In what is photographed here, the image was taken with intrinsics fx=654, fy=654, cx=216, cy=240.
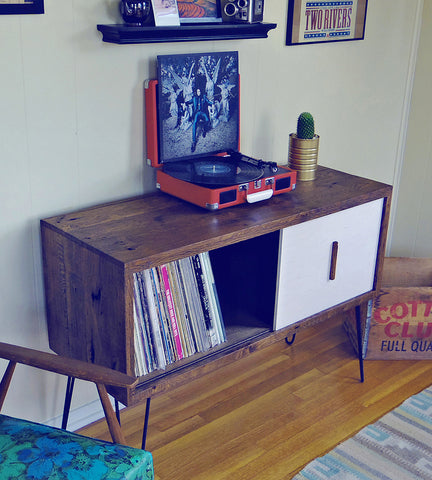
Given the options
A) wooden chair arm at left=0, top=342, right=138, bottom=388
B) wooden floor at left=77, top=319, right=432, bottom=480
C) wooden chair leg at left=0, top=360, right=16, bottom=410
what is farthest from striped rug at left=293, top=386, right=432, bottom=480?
wooden chair leg at left=0, top=360, right=16, bottom=410

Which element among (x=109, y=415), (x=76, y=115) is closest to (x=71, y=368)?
(x=109, y=415)

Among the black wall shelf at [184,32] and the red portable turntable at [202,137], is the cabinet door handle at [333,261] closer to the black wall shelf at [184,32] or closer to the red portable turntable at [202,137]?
the red portable turntable at [202,137]

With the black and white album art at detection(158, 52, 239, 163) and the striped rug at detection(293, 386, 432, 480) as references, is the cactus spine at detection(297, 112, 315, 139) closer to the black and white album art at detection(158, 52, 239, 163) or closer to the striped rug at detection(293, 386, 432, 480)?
the black and white album art at detection(158, 52, 239, 163)

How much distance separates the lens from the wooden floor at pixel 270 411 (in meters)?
1.97

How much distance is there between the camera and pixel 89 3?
1.72 m

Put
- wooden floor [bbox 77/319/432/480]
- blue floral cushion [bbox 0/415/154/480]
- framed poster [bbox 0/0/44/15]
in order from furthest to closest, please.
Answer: wooden floor [bbox 77/319/432/480], framed poster [bbox 0/0/44/15], blue floral cushion [bbox 0/415/154/480]

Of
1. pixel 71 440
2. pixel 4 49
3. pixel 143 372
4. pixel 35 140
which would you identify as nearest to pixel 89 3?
pixel 4 49

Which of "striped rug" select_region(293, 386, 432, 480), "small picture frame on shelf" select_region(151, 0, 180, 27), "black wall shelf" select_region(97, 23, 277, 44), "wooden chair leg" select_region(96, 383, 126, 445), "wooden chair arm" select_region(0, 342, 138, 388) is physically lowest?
"striped rug" select_region(293, 386, 432, 480)

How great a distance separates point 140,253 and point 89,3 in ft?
2.26

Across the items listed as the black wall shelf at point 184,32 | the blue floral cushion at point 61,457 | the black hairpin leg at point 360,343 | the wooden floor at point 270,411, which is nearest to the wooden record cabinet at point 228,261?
the black hairpin leg at point 360,343

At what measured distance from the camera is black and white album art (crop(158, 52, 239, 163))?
6.27ft

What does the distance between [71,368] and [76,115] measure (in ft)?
2.42

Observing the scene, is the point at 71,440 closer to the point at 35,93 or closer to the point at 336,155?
the point at 35,93

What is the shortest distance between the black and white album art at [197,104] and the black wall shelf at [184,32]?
81mm
